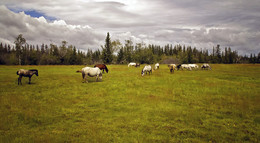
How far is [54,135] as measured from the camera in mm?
6613

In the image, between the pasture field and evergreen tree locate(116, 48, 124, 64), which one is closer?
the pasture field

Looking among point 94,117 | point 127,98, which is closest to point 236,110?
point 127,98

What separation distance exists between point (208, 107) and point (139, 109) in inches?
197

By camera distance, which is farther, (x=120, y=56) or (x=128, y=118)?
(x=120, y=56)

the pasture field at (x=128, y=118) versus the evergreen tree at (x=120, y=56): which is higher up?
the evergreen tree at (x=120, y=56)

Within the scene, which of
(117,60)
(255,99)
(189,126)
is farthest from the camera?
(117,60)

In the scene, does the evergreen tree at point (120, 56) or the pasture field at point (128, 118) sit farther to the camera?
the evergreen tree at point (120, 56)

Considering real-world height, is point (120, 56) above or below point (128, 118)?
above

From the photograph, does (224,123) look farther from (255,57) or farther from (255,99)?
(255,57)

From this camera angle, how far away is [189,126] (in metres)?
7.67

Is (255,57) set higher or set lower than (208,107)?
higher

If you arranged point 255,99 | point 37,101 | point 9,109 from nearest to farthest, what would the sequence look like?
point 9,109 < point 37,101 < point 255,99

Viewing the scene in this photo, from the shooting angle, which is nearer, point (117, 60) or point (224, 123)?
point (224, 123)

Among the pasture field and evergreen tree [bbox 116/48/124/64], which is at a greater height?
evergreen tree [bbox 116/48/124/64]
